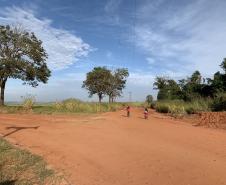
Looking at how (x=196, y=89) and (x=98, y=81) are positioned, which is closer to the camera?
(x=196, y=89)

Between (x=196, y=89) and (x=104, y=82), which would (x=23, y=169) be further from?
(x=104, y=82)

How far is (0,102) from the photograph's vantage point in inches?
1201

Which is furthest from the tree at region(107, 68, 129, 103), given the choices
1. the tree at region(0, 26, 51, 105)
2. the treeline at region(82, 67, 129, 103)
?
the tree at region(0, 26, 51, 105)

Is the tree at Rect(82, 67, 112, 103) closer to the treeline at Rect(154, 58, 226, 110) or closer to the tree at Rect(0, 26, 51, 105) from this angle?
the treeline at Rect(154, 58, 226, 110)

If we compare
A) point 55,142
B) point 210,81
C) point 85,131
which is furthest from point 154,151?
point 210,81

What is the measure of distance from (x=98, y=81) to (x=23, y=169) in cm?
5157

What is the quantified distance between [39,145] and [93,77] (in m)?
48.5

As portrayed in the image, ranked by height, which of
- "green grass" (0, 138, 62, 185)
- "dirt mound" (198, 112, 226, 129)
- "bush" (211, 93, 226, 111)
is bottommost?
"green grass" (0, 138, 62, 185)

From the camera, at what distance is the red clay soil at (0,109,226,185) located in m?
6.71

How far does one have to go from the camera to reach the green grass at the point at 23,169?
6.80 meters

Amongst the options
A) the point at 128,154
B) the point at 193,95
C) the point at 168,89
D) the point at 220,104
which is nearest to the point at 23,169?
the point at 128,154

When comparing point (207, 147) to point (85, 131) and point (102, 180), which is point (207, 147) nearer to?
point (102, 180)

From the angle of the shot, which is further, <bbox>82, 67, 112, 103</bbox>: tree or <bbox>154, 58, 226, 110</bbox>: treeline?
<bbox>82, 67, 112, 103</bbox>: tree

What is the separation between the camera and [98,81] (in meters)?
59.1
